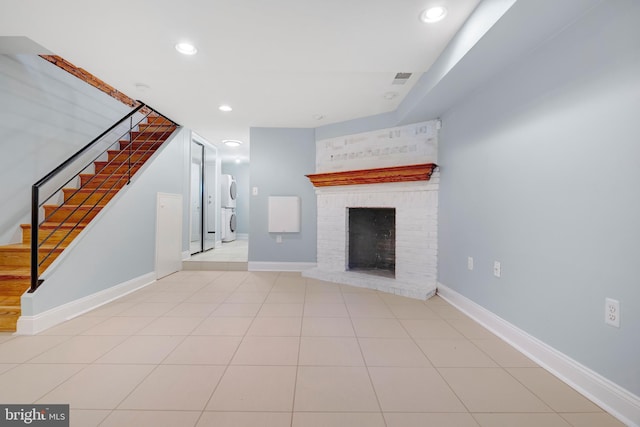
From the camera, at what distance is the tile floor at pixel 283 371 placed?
1320mm

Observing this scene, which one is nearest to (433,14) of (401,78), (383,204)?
(401,78)

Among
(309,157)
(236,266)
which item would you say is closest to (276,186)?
(309,157)

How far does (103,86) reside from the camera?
393cm

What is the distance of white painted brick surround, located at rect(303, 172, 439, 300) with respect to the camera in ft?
10.9

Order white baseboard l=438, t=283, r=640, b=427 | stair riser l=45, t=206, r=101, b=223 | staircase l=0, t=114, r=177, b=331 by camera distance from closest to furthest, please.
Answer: white baseboard l=438, t=283, r=640, b=427 → staircase l=0, t=114, r=177, b=331 → stair riser l=45, t=206, r=101, b=223

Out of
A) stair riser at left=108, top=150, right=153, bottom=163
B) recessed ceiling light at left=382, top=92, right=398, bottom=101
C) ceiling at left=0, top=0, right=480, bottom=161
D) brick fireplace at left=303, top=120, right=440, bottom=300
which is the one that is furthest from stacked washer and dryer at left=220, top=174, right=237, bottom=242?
recessed ceiling light at left=382, top=92, right=398, bottom=101

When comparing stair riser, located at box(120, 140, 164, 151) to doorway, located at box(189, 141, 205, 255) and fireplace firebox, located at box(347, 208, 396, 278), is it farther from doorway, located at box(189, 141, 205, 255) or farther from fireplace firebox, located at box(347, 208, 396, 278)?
fireplace firebox, located at box(347, 208, 396, 278)

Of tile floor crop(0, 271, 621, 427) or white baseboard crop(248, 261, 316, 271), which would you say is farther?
white baseboard crop(248, 261, 316, 271)

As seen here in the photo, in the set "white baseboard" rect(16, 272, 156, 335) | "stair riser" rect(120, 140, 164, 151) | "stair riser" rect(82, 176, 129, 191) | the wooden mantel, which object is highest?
"stair riser" rect(120, 140, 164, 151)

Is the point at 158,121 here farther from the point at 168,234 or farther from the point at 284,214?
the point at 284,214

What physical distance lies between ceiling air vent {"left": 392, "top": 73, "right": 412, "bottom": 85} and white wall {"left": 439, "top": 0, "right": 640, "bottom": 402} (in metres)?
0.75

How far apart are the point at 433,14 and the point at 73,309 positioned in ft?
13.1

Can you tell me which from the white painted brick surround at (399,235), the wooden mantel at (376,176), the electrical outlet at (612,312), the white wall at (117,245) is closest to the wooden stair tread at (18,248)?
the white wall at (117,245)

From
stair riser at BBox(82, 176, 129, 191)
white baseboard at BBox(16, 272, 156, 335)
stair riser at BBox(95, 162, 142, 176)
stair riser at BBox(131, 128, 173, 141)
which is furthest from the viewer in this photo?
stair riser at BBox(131, 128, 173, 141)
